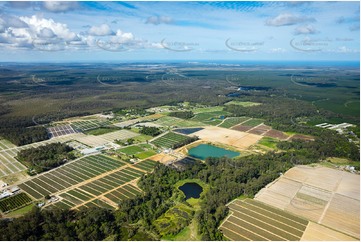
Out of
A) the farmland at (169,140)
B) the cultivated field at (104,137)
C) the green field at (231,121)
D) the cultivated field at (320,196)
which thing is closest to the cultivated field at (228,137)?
the green field at (231,121)

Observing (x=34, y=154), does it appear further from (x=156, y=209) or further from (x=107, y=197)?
(x=156, y=209)

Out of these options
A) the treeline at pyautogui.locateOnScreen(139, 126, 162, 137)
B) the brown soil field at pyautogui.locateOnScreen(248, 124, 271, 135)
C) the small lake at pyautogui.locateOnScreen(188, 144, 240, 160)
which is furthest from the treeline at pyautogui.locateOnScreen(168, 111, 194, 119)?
the small lake at pyautogui.locateOnScreen(188, 144, 240, 160)

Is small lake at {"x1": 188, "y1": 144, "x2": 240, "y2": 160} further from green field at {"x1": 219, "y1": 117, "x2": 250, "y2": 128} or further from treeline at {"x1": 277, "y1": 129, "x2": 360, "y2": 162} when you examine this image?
green field at {"x1": 219, "y1": 117, "x2": 250, "y2": 128}

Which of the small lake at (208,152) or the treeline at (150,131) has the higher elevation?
the small lake at (208,152)

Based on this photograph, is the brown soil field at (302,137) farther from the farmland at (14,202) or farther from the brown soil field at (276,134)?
the farmland at (14,202)

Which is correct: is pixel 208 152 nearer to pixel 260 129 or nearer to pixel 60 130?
pixel 260 129

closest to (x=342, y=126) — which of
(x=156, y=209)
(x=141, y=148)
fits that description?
(x=141, y=148)
